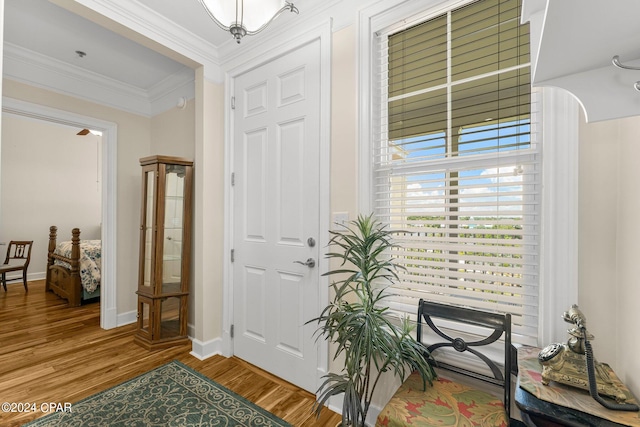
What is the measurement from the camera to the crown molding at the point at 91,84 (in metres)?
2.65

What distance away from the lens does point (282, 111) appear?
2.17 m

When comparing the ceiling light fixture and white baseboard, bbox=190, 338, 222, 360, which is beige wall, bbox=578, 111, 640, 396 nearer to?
the ceiling light fixture

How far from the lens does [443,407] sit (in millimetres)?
1226

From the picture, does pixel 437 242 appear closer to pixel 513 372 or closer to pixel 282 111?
pixel 513 372

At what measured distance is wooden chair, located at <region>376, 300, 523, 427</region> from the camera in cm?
118

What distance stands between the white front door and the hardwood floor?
0.15 meters

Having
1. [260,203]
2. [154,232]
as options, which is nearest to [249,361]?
[260,203]

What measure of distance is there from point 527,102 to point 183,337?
126 inches

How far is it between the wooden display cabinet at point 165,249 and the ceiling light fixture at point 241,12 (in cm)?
168

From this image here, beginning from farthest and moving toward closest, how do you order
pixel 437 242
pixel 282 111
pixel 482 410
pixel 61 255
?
pixel 61 255 < pixel 282 111 < pixel 437 242 < pixel 482 410

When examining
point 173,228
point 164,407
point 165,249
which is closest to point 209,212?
point 173,228

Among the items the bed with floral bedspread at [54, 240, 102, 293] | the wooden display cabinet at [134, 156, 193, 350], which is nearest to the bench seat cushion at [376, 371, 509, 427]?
the wooden display cabinet at [134, 156, 193, 350]

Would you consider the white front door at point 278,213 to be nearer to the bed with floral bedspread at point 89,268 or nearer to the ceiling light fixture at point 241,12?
the ceiling light fixture at point 241,12

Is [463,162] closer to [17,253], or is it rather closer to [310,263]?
[310,263]
